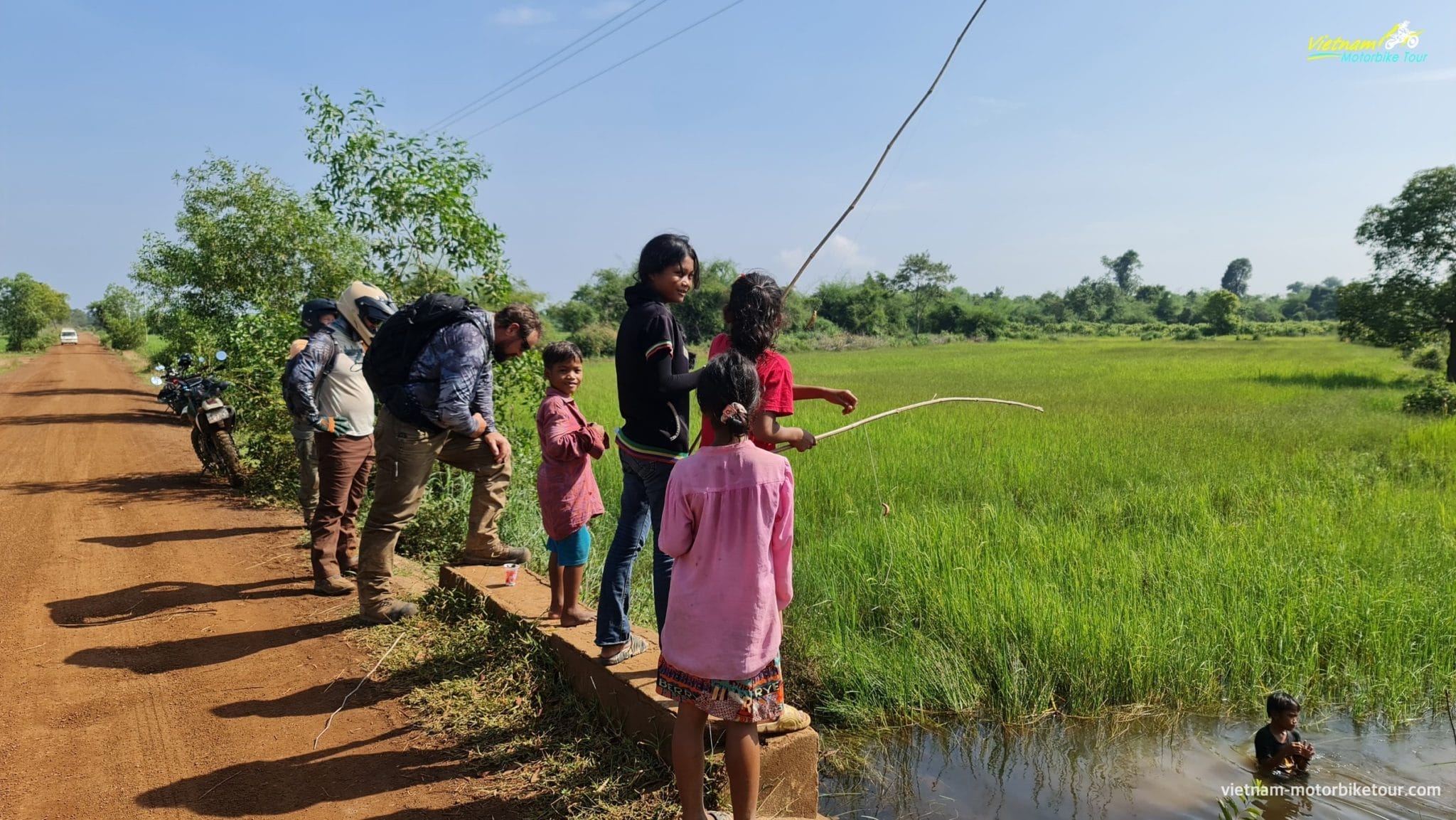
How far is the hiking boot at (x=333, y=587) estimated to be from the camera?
4457mm

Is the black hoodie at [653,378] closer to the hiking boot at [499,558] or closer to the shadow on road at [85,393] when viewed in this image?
the hiking boot at [499,558]

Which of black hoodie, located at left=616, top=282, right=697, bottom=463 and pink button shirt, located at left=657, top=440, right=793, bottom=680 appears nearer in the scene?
pink button shirt, located at left=657, top=440, right=793, bottom=680

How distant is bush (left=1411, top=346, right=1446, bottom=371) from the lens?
22.2m

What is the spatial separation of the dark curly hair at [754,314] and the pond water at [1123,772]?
5.71 feet

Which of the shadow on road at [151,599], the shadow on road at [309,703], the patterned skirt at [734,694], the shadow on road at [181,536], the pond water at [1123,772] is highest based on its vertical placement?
the patterned skirt at [734,694]

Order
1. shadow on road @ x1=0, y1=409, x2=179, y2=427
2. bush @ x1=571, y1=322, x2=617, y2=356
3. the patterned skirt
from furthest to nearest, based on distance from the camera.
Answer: bush @ x1=571, y1=322, x2=617, y2=356, shadow on road @ x1=0, y1=409, x2=179, y2=427, the patterned skirt

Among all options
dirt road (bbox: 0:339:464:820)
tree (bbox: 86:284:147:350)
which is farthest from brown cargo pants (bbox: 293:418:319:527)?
tree (bbox: 86:284:147:350)

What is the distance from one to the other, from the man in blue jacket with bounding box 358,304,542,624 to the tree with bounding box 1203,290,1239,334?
53765 mm

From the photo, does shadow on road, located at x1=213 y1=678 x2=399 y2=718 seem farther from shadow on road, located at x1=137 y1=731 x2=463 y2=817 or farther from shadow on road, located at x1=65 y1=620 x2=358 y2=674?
shadow on road, located at x1=65 y1=620 x2=358 y2=674

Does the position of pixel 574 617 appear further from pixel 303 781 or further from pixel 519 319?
pixel 519 319

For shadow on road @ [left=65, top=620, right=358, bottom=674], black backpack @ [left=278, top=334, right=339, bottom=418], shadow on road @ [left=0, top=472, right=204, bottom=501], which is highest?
black backpack @ [left=278, top=334, right=339, bottom=418]

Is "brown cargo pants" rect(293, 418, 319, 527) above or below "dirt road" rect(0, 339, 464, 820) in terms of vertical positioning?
above

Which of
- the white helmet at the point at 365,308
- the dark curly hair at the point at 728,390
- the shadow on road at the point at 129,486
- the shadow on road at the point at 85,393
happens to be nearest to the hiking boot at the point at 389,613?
the white helmet at the point at 365,308

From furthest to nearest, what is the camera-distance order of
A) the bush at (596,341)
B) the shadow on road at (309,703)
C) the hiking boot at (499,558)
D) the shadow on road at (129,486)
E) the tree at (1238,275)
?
the tree at (1238,275), the bush at (596,341), the shadow on road at (129,486), the hiking boot at (499,558), the shadow on road at (309,703)
